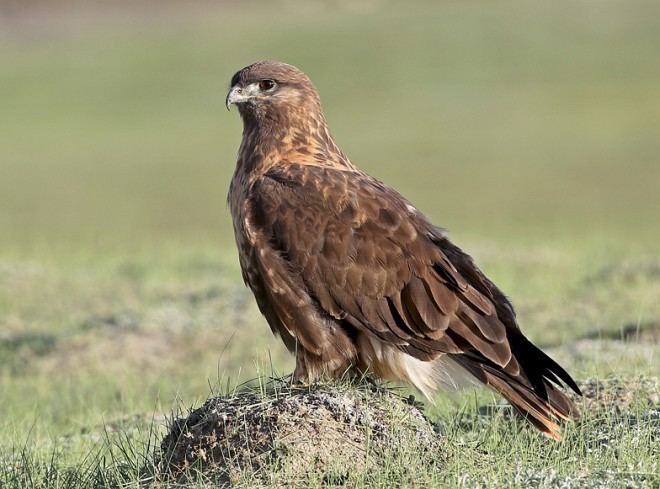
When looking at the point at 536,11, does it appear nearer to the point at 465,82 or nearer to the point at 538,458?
A: the point at 465,82

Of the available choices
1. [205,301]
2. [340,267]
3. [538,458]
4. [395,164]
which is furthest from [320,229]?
[395,164]

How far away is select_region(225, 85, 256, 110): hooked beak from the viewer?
6.47 metres

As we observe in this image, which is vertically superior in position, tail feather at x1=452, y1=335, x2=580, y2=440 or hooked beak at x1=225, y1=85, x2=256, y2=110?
hooked beak at x1=225, y1=85, x2=256, y2=110

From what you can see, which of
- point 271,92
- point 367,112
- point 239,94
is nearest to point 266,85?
point 271,92

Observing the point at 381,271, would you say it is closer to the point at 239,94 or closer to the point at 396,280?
the point at 396,280

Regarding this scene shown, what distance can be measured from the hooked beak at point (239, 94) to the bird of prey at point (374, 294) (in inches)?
32.4

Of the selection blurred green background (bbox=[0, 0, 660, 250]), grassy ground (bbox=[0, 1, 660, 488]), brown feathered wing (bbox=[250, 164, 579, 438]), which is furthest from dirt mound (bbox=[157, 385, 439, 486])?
blurred green background (bbox=[0, 0, 660, 250])

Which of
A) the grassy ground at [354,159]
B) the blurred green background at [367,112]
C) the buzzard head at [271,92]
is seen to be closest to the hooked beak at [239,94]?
the buzzard head at [271,92]

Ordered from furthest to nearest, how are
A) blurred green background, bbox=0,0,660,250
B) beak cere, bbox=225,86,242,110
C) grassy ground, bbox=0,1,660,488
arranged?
blurred green background, bbox=0,0,660,250 → beak cere, bbox=225,86,242,110 → grassy ground, bbox=0,1,660,488

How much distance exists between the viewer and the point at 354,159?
91.6 ft

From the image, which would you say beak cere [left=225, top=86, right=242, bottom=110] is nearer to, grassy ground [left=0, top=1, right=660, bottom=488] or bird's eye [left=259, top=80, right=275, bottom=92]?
bird's eye [left=259, top=80, right=275, bottom=92]

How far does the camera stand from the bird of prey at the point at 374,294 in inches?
216

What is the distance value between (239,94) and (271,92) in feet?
0.56

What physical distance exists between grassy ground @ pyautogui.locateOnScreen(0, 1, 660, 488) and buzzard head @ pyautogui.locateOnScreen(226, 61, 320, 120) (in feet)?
4.57
